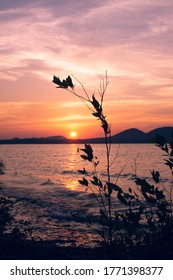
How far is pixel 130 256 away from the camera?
274 inches

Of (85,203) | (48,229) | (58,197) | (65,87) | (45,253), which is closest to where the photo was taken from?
(65,87)

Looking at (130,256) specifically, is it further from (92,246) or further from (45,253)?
(92,246)

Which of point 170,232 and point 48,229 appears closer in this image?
point 170,232

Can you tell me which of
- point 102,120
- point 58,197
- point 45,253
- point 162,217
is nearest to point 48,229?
point 45,253

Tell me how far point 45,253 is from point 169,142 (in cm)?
520

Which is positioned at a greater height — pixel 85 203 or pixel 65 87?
pixel 65 87
